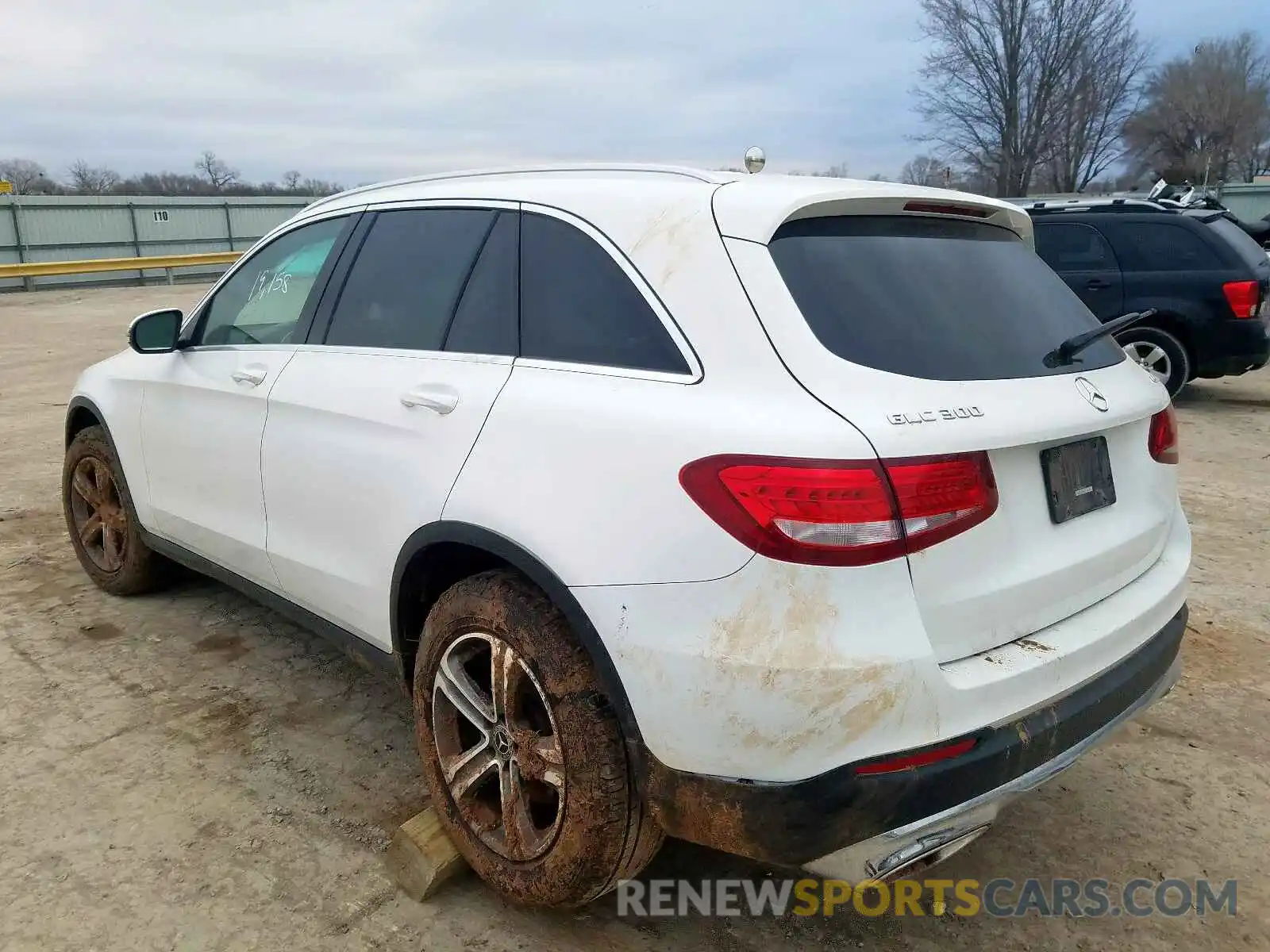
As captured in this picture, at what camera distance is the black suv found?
8.43 meters

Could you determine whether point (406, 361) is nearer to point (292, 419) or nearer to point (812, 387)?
point (292, 419)

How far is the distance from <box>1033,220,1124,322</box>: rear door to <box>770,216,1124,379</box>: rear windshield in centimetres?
716

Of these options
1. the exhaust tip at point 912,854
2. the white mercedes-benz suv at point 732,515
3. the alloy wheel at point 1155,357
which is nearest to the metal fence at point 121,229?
the alloy wheel at point 1155,357

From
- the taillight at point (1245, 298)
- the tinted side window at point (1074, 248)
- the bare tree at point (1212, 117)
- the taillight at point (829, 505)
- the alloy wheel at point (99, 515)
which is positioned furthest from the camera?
the bare tree at point (1212, 117)

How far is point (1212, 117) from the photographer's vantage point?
170ft

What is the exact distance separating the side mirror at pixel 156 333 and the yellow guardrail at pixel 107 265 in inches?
794

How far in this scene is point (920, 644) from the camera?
1.86m

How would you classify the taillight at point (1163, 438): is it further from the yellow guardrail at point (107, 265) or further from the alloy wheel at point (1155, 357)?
the yellow guardrail at point (107, 265)

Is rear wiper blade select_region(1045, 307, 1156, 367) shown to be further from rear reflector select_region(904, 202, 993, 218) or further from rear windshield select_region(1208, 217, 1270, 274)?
rear windshield select_region(1208, 217, 1270, 274)

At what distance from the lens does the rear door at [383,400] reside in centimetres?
254

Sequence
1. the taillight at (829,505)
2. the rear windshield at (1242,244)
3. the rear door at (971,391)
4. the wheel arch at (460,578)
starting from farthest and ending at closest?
1. the rear windshield at (1242,244)
2. the wheel arch at (460,578)
3. the rear door at (971,391)
4. the taillight at (829,505)

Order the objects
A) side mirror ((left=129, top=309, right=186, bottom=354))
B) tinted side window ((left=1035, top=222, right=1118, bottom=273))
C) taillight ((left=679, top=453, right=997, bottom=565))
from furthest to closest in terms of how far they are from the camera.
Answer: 1. tinted side window ((left=1035, top=222, right=1118, bottom=273))
2. side mirror ((left=129, top=309, right=186, bottom=354))
3. taillight ((left=679, top=453, right=997, bottom=565))

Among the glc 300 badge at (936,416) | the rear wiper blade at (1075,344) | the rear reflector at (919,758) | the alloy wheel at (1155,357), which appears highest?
the rear wiper blade at (1075,344)

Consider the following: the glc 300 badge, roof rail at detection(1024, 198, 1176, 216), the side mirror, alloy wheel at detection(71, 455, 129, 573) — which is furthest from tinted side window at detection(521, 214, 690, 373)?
roof rail at detection(1024, 198, 1176, 216)
